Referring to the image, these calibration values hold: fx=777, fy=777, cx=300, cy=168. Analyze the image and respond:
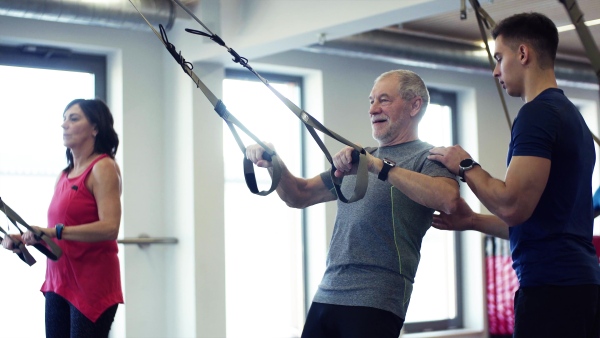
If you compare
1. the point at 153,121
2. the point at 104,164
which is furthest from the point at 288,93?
the point at 104,164

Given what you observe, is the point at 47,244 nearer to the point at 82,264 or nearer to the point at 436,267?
the point at 82,264

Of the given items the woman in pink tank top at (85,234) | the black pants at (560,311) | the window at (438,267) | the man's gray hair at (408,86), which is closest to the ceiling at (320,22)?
the window at (438,267)

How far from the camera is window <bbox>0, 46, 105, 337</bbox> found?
493cm

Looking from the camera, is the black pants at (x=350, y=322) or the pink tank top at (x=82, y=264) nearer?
the black pants at (x=350, y=322)

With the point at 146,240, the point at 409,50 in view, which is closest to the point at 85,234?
the point at 146,240

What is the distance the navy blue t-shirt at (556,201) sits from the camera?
181 centimetres

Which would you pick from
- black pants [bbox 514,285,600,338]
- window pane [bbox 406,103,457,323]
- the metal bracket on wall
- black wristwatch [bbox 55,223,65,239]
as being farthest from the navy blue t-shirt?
window pane [bbox 406,103,457,323]

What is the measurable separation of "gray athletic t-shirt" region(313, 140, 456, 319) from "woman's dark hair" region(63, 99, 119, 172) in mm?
1299

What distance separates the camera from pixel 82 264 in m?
2.95

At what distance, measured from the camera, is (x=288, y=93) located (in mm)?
6156

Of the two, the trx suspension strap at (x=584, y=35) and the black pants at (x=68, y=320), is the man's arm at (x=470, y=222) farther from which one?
the black pants at (x=68, y=320)

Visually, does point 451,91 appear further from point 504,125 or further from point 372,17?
point 372,17

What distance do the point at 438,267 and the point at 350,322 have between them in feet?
16.4

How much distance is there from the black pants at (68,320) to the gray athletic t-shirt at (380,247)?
98cm
